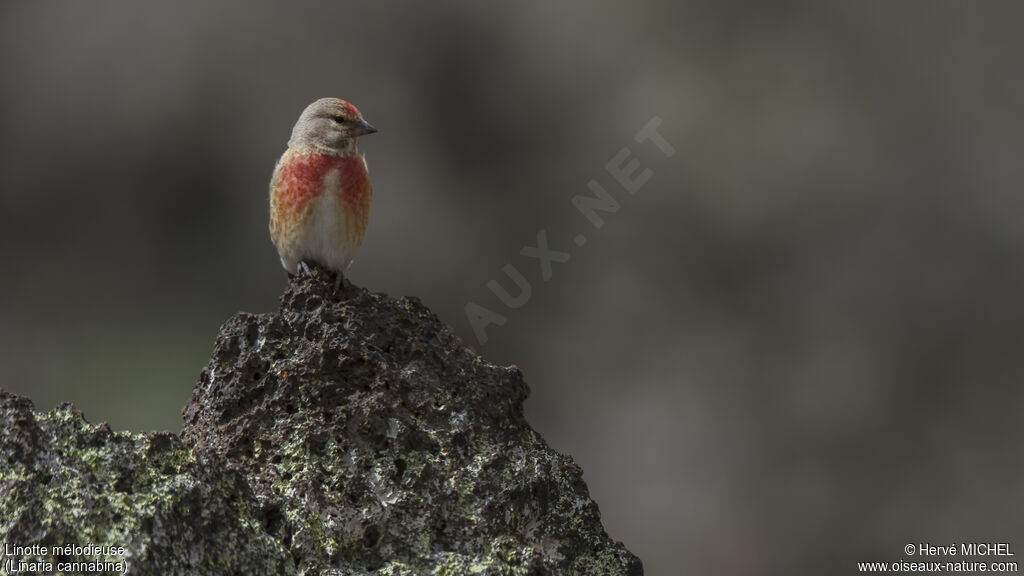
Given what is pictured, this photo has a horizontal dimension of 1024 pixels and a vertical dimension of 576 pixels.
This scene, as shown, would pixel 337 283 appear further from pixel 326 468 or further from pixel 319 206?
pixel 319 206

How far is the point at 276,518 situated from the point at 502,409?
735mm

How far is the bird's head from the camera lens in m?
4.70

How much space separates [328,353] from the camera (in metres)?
3.26

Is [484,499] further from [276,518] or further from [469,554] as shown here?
[276,518]

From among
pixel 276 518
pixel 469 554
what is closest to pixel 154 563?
pixel 276 518

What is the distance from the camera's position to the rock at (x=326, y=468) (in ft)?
8.04

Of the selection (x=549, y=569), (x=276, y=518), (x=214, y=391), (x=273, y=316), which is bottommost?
(x=549, y=569)

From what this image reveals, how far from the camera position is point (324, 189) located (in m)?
4.68

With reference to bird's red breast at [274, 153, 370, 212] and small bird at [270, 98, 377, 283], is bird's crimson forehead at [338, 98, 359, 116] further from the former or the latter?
bird's red breast at [274, 153, 370, 212]

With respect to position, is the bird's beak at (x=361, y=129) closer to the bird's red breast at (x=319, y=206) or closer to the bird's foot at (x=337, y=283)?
the bird's red breast at (x=319, y=206)

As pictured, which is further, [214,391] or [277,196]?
[277,196]

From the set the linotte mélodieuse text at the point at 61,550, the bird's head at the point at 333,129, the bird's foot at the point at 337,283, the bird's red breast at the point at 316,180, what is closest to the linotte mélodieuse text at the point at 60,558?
the linotte mélodieuse text at the point at 61,550

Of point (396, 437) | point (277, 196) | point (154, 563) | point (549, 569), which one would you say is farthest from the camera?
point (277, 196)

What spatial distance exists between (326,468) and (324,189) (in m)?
1.92
